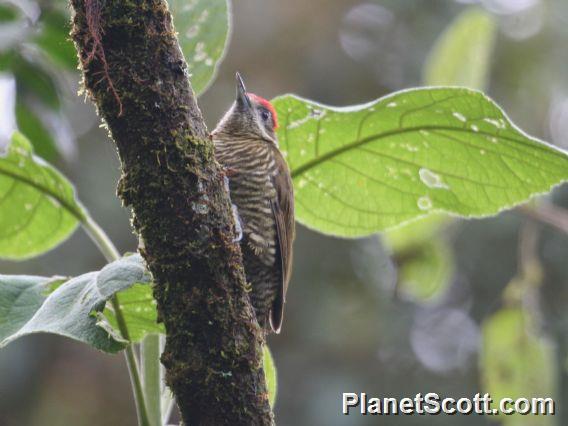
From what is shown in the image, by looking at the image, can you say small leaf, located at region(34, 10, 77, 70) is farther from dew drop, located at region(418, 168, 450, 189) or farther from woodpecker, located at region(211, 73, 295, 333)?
dew drop, located at region(418, 168, 450, 189)

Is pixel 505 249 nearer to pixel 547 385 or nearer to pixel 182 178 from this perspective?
pixel 547 385

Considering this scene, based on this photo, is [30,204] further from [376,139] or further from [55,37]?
[376,139]

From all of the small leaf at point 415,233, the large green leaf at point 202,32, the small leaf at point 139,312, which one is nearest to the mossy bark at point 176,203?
the small leaf at point 139,312

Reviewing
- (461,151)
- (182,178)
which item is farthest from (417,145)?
(182,178)

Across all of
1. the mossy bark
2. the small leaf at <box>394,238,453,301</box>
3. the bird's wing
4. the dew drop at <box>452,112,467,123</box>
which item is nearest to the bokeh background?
the small leaf at <box>394,238,453,301</box>

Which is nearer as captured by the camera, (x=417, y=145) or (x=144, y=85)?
(x=144, y=85)

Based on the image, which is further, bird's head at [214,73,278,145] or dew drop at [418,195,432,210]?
bird's head at [214,73,278,145]
